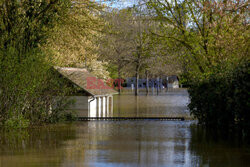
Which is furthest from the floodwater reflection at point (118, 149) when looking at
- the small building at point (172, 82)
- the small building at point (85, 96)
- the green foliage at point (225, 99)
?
the small building at point (172, 82)

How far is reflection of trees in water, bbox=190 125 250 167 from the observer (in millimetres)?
10492

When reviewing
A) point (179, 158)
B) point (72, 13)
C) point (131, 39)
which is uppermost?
point (131, 39)

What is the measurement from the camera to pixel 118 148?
41.9ft

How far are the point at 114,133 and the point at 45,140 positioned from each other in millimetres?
3217

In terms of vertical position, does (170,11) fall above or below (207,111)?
above

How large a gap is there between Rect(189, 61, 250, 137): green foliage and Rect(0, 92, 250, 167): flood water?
29.5 inches

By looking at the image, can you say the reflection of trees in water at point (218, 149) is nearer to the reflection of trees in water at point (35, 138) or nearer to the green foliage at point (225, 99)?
the green foliage at point (225, 99)

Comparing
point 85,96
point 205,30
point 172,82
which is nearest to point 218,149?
point 205,30

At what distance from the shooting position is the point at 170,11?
2248 cm

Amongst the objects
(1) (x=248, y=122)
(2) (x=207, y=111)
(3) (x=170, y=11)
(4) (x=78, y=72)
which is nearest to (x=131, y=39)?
(4) (x=78, y=72)

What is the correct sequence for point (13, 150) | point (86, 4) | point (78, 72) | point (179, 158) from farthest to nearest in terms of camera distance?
point (78, 72) < point (86, 4) < point (13, 150) < point (179, 158)

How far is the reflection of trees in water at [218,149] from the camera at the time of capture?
34.4 ft

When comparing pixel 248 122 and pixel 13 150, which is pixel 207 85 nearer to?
pixel 248 122

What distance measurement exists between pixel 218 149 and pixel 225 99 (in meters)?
2.58
